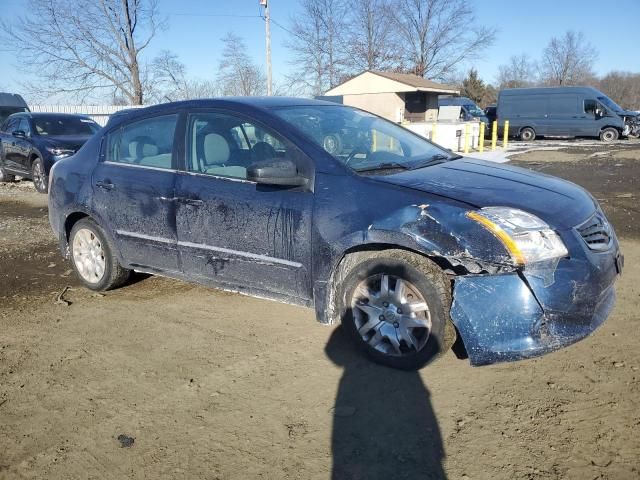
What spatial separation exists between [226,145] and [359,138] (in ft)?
3.25

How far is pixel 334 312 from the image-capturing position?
349 centimetres

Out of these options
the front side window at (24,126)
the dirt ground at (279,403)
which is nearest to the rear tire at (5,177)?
the front side window at (24,126)

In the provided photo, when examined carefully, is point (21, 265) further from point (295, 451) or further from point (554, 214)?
point (554, 214)

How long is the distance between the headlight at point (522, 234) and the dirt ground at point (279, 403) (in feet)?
2.56

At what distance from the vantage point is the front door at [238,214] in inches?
139

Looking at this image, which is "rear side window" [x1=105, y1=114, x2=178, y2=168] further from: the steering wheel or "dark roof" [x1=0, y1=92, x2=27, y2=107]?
"dark roof" [x1=0, y1=92, x2=27, y2=107]

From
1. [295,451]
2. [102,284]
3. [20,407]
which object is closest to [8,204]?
[102,284]

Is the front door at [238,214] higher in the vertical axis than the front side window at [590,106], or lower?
lower

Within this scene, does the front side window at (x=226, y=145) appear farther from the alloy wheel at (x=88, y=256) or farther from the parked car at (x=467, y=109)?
the parked car at (x=467, y=109)

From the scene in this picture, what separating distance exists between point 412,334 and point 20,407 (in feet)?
7.57

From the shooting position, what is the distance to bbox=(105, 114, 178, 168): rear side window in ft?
13.8

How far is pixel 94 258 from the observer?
486 centimetres

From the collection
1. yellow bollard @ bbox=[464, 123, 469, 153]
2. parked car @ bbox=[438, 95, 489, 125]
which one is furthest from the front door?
parked car @ bbox=[438, 95, 489, 125]

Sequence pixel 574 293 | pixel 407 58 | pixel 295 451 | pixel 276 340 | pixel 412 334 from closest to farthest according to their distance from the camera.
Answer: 1. pixel 295 451
2. pixel 574 293
3. pixel 412 334
4. pixel 276 340
5. pixel 407 58
